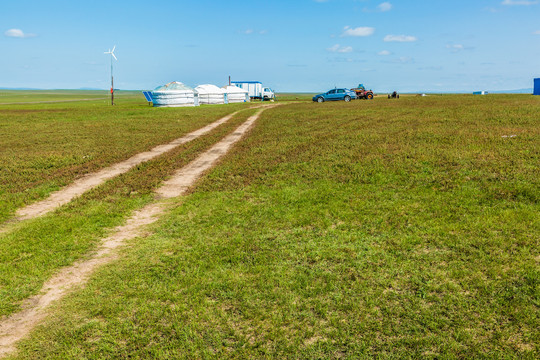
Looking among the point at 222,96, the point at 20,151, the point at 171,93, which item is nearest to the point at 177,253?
the point at 20,151

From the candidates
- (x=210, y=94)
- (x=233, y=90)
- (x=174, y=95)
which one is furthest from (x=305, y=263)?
(x=233, y=90)

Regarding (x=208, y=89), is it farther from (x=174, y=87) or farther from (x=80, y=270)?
(x=80, y=270)

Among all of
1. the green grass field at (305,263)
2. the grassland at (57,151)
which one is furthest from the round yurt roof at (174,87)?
the green grass field at (305,263)

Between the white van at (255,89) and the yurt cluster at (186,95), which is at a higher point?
the white van at (255,89)

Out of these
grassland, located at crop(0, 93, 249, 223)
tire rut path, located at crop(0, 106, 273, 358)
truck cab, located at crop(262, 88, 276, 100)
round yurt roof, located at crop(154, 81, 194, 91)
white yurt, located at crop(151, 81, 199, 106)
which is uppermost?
truck cab, located at crop(262, 88, 276, 100)

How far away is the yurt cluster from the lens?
205ft

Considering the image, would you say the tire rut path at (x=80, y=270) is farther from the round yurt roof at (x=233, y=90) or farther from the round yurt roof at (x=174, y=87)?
the round yurt roof at (x=233, y=90)

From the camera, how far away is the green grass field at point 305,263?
450 centimetres

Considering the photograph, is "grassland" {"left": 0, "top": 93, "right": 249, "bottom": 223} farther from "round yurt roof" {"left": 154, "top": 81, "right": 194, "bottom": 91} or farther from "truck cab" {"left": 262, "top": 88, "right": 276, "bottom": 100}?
"truck cab" {"left": 262, "top": 88, "right": 276, "bottom": 100}

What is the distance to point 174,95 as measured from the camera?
205 ft

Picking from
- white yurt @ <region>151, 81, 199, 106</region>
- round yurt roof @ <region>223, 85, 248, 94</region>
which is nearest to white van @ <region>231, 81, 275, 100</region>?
round yurt roof @ <region>223, 85, 248, 94</region>

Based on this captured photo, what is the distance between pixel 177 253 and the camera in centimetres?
698

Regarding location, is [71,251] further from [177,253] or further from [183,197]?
[183,197]

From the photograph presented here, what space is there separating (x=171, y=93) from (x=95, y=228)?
190 ft
